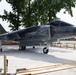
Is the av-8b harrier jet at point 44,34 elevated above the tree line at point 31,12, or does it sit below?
below

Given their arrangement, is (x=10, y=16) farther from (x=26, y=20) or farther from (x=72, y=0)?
(x=72, y=0)

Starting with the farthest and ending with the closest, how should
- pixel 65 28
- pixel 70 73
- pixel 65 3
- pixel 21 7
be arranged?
pixel 21 7
pixel 65 3
pixel 65 28
pixel 70 73

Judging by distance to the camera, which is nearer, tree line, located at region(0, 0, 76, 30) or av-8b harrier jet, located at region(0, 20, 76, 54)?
av-8b harrier jet, located at region(0, 20, 76, 54)

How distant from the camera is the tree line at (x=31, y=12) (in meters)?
32.6

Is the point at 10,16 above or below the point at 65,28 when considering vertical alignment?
above

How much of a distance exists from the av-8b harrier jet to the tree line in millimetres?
12341

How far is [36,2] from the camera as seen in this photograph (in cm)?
3372

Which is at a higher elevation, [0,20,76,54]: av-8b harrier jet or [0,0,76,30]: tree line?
[0,0,76,30]: tree line

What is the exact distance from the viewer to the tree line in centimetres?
3256

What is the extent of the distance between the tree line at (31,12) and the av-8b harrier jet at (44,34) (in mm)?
12341

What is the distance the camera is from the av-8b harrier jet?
17.1m

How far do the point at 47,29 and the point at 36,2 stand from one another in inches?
647

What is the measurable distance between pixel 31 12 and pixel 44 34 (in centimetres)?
1657

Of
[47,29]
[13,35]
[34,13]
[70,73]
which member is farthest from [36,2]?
[70,73]
